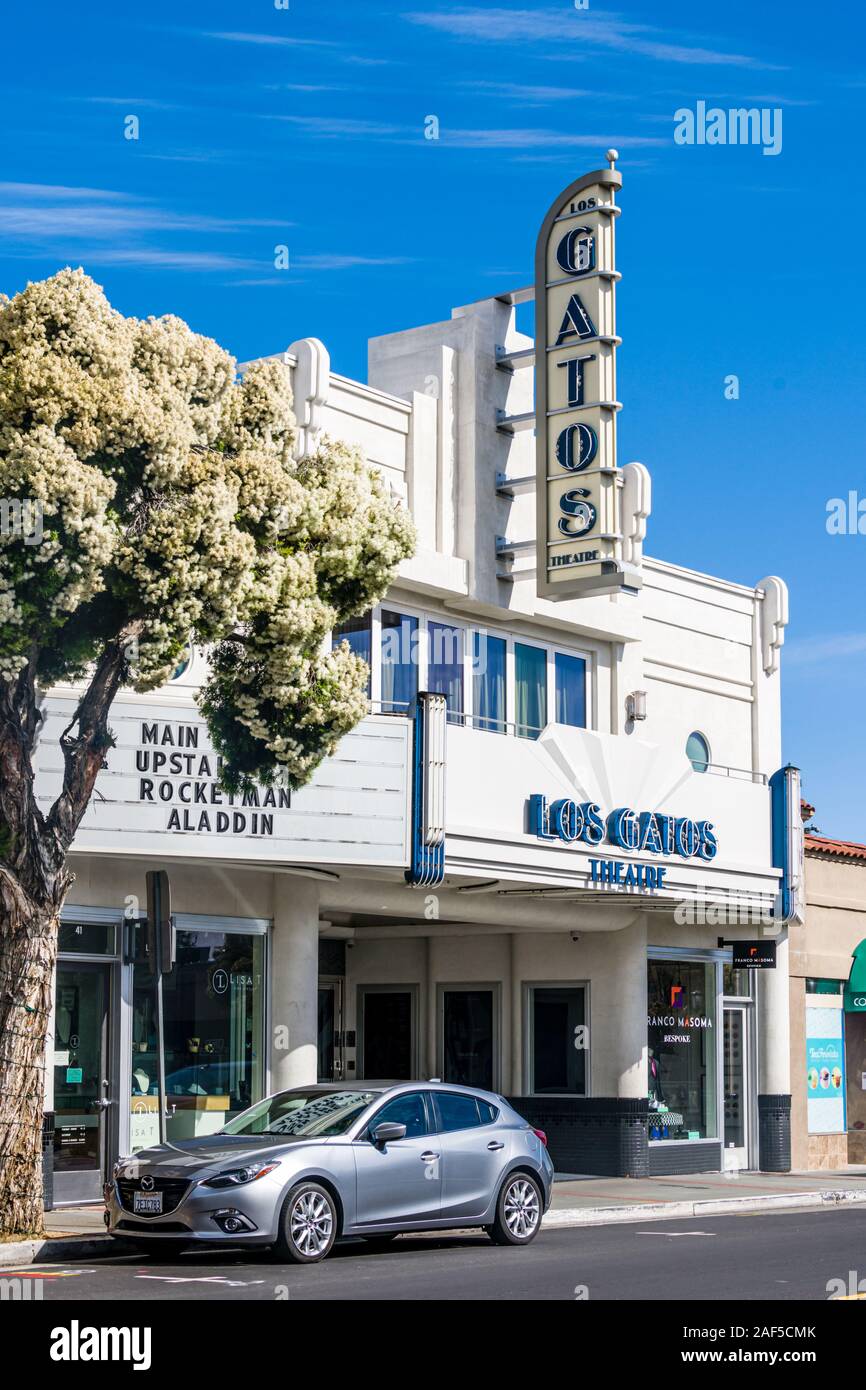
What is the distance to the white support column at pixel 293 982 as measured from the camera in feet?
71.6

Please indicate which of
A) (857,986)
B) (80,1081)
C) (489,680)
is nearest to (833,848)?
(857,986)

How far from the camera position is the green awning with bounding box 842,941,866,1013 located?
31.6 m

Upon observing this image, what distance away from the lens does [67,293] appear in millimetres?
15211

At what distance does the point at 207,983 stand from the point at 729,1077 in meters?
10.7

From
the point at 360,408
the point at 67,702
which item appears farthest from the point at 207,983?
the point at 360,408

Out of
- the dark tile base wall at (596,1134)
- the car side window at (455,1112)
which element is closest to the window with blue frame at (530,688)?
the dark tile base wall at (596,1134)

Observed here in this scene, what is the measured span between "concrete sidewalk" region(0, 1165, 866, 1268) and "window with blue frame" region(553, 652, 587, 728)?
635 centimetres

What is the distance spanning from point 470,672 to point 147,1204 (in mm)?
11190

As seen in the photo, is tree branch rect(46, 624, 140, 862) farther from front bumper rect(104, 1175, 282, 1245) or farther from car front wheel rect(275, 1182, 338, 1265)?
car front wheel rect(275, 1182, 338, 1265)

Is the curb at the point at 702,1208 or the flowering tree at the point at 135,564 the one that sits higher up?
the flowering tree at the point at 135,564

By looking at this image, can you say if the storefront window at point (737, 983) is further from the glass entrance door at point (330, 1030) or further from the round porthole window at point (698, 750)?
the glass entrance door at point (330, 1030)

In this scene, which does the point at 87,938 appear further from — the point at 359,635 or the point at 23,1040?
the point at 359,635

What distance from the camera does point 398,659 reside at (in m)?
23.6

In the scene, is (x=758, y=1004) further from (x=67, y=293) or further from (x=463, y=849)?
(x=67, y=293)
